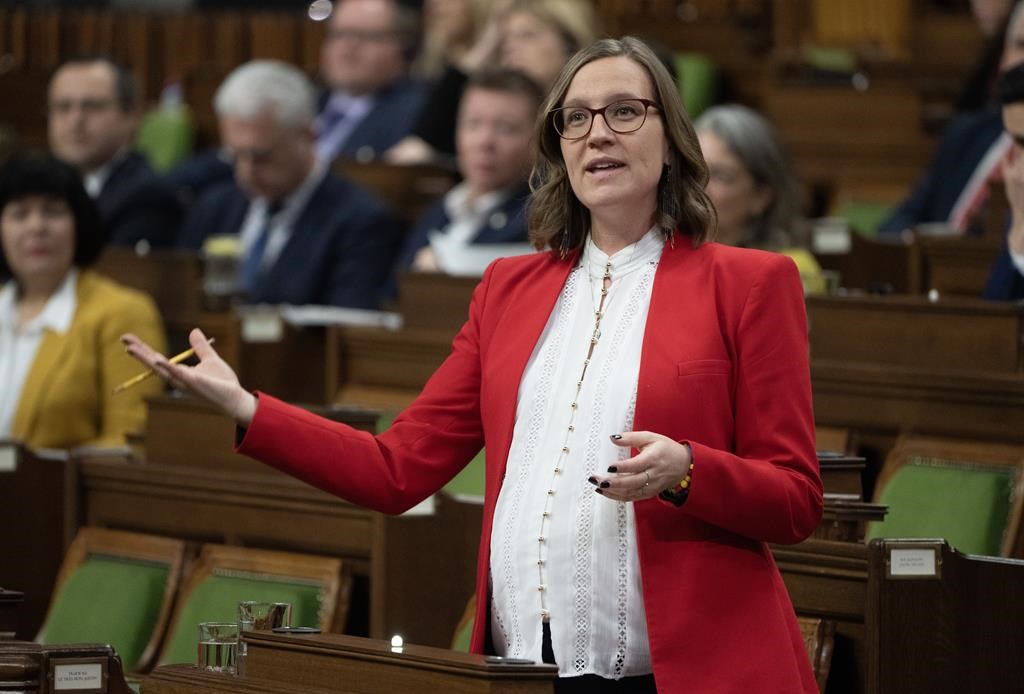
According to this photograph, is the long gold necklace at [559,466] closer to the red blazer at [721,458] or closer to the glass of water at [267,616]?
the red blazer at [721,458]

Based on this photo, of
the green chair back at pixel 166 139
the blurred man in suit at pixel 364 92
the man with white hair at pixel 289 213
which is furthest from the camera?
the green chair back at pixel 166 139

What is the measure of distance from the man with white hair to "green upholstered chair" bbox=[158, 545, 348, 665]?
1.38 meters

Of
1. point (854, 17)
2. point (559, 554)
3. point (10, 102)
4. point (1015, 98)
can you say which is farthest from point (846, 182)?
point (559, 554)

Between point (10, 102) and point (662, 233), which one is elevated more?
point (10, 102)

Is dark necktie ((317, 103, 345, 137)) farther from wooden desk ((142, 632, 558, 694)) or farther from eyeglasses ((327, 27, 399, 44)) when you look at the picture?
wooden desk ((142, 632, 558, 694))

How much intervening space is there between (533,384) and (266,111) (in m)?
2.69

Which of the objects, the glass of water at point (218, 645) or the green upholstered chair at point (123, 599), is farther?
the green upholstered chair at point (123, 599)

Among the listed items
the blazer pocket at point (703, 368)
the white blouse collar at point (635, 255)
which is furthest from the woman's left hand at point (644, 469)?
the white blouse collar at point (635, 255)

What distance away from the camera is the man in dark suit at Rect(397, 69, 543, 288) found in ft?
12.0

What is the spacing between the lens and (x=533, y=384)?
1661 mm

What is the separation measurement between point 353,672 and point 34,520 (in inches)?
60.2

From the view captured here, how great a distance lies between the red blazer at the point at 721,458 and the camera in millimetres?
1533

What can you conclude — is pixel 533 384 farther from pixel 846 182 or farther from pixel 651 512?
pixel 846 182

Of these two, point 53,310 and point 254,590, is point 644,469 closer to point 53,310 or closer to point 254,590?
point 254,590
